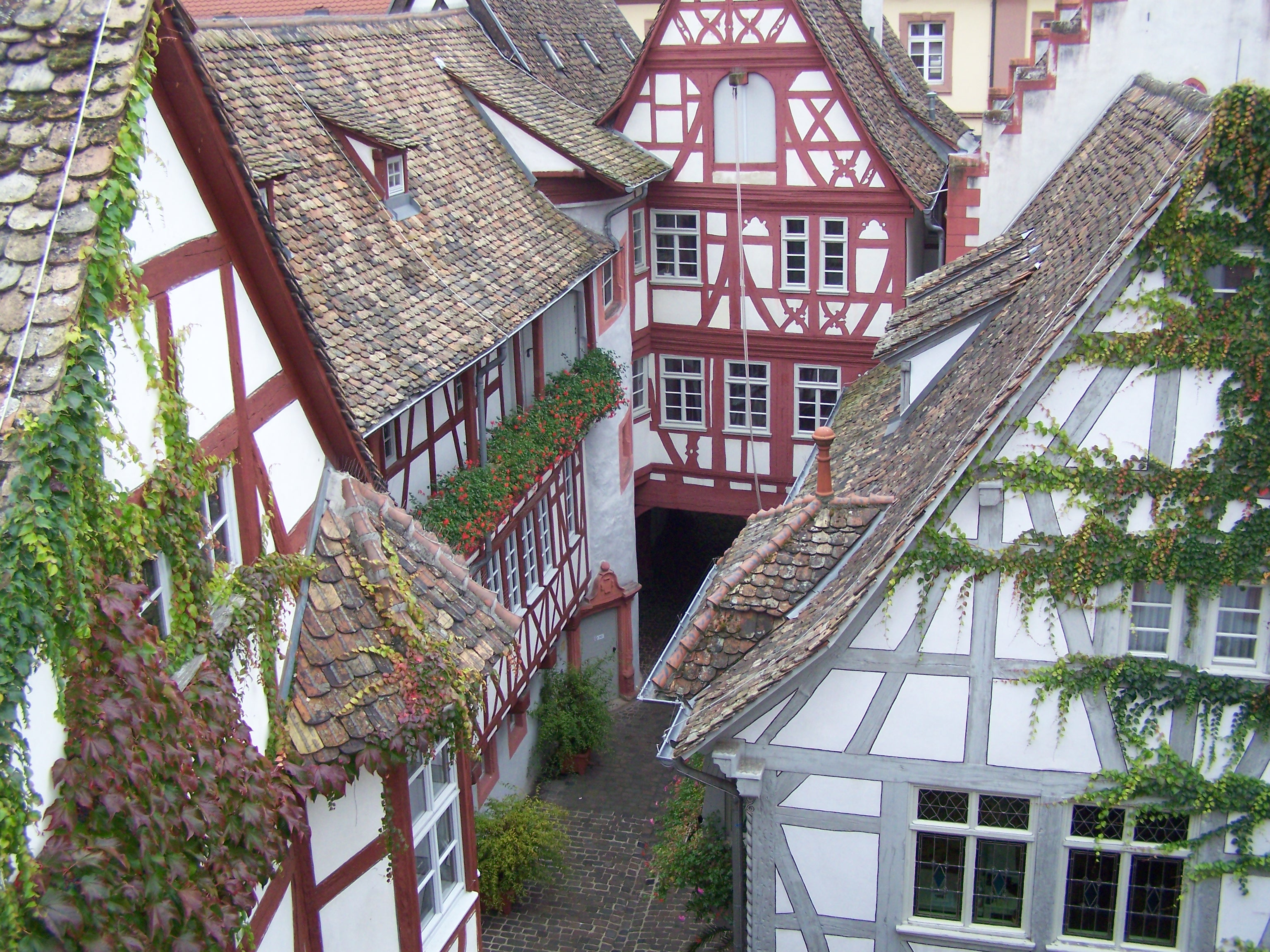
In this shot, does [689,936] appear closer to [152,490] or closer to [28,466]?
[152,490]

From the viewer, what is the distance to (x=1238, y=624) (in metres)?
10.2

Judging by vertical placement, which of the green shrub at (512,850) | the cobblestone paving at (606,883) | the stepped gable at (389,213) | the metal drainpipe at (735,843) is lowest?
the cobblestone paving at (606,883)

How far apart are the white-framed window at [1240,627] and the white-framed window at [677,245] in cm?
1466

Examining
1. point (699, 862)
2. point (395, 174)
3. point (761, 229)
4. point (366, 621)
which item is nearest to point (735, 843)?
point (699, 862)

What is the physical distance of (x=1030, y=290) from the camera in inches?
500

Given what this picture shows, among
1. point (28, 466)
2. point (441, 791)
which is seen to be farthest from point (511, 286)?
point (28, 466)

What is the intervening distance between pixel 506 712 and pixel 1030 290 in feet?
31.1

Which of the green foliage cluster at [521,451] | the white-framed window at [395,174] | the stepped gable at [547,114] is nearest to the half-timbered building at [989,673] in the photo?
the green foliage cluster at [521,451]

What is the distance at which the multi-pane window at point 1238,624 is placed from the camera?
401 inches

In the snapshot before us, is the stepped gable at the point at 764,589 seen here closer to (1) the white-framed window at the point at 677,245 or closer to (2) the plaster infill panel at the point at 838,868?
(2) the plaster infill panel at the point at 838,868

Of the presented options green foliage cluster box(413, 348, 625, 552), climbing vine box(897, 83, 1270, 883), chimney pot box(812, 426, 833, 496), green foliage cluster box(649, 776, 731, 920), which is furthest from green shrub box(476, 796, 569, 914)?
climbing vine box(897, 83, 1270, 883)

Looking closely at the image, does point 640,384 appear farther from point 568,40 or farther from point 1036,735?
point 1036,735

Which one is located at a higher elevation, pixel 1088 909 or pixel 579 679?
pixel 1088 909

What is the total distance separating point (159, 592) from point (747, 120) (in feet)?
58.9
